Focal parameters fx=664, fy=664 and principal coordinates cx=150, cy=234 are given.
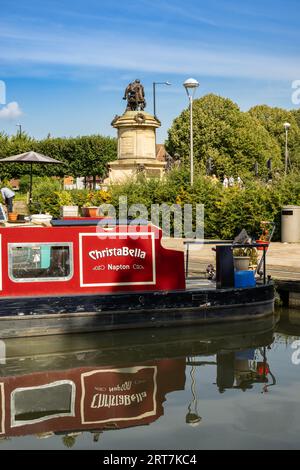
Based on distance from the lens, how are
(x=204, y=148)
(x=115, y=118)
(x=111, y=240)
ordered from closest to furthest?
(x=111, y=240) → (x=115, y=118) → (x=204, y=148)

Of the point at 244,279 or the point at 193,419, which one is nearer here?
the point at 193,419

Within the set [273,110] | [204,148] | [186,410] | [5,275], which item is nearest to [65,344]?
[5,275]

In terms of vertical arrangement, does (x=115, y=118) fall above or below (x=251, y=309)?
above

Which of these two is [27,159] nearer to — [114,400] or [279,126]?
[114,400]

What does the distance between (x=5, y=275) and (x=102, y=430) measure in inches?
190

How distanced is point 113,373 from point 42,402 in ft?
5.07

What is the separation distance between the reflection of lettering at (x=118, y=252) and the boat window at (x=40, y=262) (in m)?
0.47

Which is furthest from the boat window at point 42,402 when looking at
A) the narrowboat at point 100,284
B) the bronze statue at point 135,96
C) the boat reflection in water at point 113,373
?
the bronze statue at point 135,96

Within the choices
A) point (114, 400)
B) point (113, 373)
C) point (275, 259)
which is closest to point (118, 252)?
point (113, 373)

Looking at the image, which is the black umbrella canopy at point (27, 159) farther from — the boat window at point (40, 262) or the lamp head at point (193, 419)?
the lamp head at point (193, 419)

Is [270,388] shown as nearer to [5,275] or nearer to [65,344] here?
[65,344]

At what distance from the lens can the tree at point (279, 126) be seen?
227 ft

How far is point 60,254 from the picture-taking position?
40.6 ft

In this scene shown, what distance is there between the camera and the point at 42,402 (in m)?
9.04
